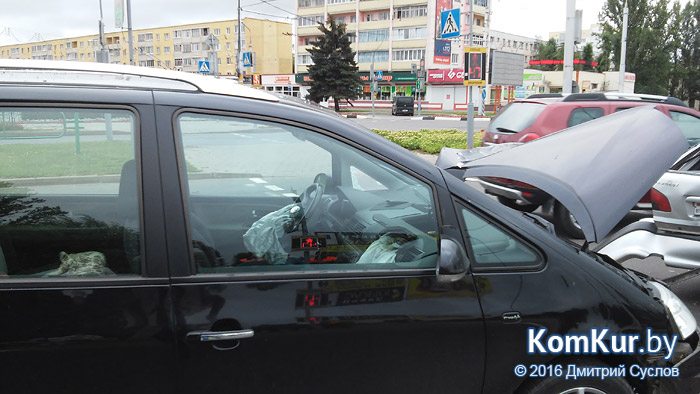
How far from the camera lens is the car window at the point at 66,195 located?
6.34 feet

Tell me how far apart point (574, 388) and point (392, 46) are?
7535 centimetres

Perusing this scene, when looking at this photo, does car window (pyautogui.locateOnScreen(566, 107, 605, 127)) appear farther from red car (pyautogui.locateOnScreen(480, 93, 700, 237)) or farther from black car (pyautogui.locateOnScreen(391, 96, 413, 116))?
black car (pyautogui.locateOnScreen(391, 96, 413, 116))

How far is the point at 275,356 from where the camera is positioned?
1.94 m

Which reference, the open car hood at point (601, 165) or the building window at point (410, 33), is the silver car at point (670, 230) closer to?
the open car hood at point (601, 165)

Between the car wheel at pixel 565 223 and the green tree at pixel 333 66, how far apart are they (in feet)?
158

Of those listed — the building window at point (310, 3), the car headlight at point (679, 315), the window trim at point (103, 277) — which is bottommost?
the car headlight at point (679, 315)

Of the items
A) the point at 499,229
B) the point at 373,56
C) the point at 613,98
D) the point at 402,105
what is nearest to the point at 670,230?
the point at 499,229

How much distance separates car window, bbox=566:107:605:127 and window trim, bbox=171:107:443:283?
7.33m

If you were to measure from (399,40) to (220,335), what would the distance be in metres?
75.6

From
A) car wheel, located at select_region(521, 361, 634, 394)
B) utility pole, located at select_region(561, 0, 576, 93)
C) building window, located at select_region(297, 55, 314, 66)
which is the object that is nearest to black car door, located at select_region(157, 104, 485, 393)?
car wheel, located at select_region(521, 361, 634, 394)

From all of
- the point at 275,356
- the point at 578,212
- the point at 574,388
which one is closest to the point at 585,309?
the point at 574,388

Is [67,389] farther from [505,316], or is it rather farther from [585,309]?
[585,309]

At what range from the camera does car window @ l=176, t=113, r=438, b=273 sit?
2053 millimetres

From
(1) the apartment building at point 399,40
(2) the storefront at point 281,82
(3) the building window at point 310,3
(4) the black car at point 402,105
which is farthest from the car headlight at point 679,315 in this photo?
(3) the building window at point 310,3
